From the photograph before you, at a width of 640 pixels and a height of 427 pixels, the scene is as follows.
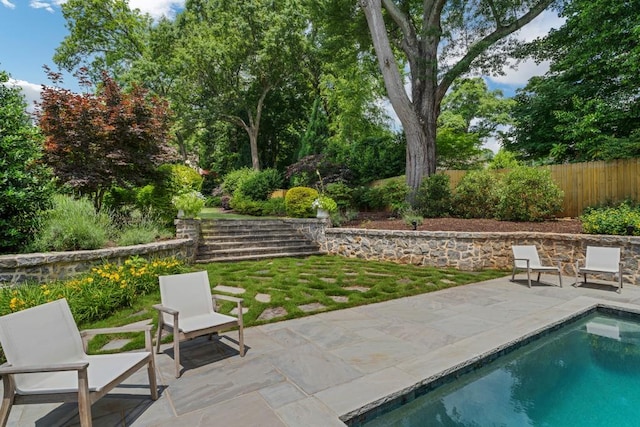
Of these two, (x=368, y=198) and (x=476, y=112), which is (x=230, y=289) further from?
(x=476, y=112)

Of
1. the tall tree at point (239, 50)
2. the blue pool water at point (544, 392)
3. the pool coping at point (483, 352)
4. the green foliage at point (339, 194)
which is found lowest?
the blue pool water at point (544, 392)

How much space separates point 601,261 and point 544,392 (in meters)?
4.53

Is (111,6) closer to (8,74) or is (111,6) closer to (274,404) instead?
(8,74)

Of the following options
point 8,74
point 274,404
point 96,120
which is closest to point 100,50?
point 96,120

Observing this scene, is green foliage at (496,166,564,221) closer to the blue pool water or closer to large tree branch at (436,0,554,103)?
large tree branch at (436,0,554,103)

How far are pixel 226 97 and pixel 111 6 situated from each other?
10351 millimetres

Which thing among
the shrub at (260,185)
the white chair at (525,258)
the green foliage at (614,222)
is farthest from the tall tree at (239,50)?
the green foliage at (614,222)

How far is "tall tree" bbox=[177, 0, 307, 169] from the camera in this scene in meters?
17.6

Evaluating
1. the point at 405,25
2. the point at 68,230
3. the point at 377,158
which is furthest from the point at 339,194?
the point at 68,230

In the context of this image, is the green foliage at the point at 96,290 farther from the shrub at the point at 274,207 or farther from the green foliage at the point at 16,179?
the shrub at the point at 274,207

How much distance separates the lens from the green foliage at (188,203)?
8.03m

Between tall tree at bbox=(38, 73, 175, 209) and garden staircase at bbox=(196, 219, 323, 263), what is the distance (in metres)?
2.30

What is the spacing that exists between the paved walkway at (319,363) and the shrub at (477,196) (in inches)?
177

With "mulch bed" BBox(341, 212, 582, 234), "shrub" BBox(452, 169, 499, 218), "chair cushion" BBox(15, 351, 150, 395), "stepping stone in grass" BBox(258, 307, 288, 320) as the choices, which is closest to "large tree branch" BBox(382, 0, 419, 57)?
"shrub" BBox(452, 169, 499, 218)
